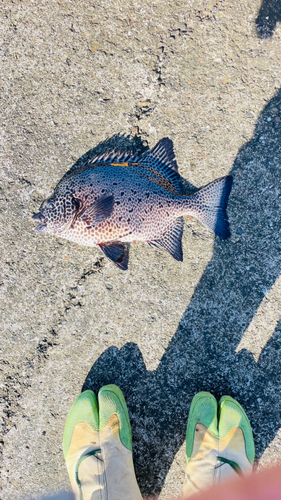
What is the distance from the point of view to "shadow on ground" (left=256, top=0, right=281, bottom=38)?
119 inches

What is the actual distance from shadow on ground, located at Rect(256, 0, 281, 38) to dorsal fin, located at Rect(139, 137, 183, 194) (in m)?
1.50

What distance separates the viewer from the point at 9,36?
3045mm

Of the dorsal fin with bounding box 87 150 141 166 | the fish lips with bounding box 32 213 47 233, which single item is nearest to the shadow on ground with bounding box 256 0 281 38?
the dorsal fin with bounding box 87 150 141 166

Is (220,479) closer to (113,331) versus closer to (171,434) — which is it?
(171,434)

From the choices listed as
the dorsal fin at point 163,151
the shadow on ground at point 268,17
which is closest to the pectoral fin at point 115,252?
the dorsal fin at point 163,151

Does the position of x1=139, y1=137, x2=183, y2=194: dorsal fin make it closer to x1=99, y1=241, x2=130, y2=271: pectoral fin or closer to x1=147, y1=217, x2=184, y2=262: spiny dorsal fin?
x1=147, y1=217, x2=184, y2=262: spiny dorsal fin

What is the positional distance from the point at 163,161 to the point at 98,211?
2.85 feet

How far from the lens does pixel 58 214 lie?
2771mm

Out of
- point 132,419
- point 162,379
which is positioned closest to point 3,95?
point 162,379

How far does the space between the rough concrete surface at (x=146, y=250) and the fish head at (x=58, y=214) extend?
0.32m

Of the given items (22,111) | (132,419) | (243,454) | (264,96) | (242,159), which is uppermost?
(264,96)

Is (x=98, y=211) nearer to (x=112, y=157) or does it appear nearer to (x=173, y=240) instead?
(x=112, y=157)

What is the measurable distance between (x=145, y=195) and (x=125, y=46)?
1.59m

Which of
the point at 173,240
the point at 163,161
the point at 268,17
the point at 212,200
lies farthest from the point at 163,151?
the point at 268,17
